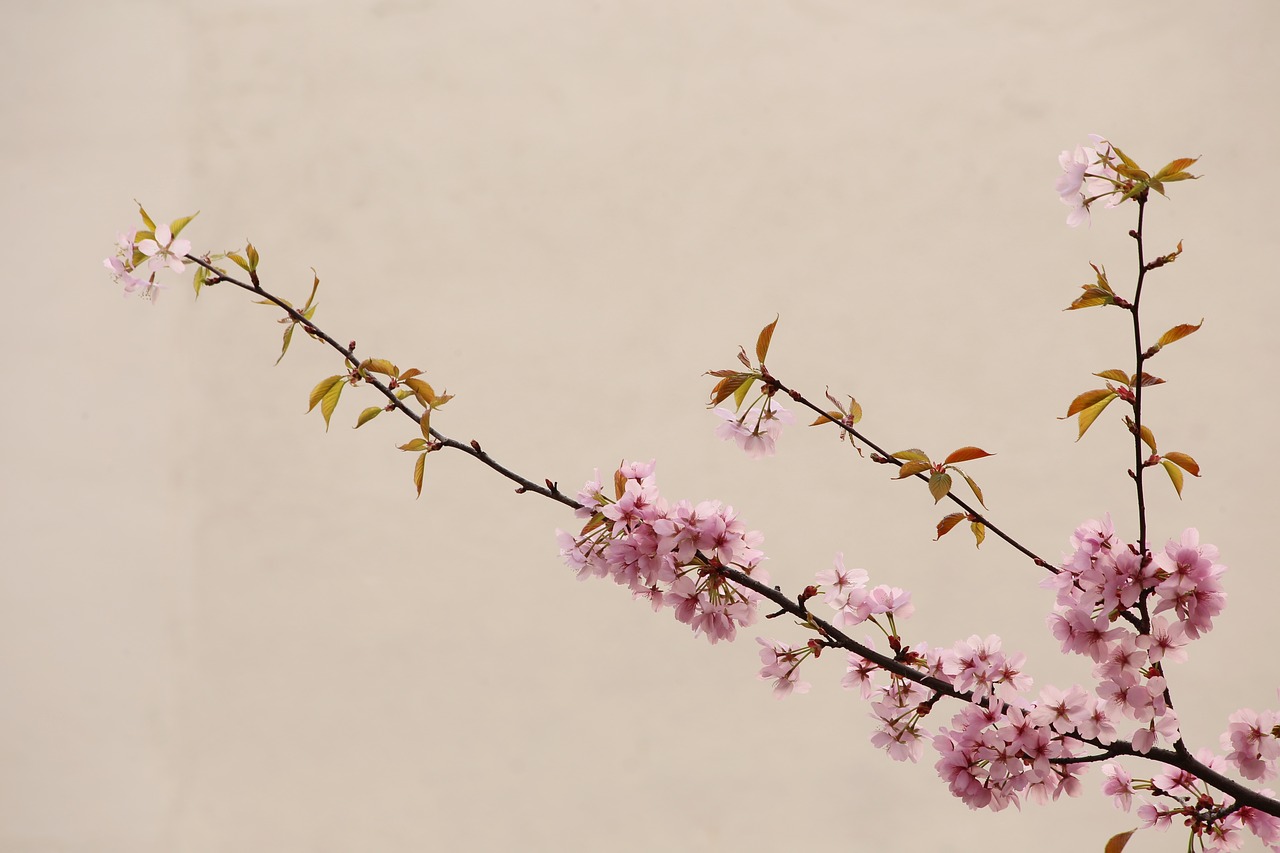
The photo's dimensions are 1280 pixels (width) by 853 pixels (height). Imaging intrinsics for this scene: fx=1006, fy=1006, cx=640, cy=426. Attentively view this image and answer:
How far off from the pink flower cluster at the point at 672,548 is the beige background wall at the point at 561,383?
117 cm

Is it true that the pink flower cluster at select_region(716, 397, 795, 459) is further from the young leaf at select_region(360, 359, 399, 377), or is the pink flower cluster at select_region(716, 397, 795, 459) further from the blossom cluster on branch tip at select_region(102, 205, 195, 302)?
the blossom cluster on branch tip at select_region(102, 205, 195, 302)

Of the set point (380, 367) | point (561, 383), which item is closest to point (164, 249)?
point (380, 367)

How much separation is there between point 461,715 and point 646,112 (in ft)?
3.83

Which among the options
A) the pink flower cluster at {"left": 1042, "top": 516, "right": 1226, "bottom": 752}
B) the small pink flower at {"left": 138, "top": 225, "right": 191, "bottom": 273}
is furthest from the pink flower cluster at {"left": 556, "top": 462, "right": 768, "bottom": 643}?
the small pink flower at {"left": 138, "top": 225, "right": 191, "bottom": 273}

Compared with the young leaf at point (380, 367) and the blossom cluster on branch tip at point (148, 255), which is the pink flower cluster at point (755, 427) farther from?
the blossom cluster on branch tip at point (148, 255)

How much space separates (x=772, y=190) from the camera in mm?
1850

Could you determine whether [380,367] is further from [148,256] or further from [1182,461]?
[1182,461]

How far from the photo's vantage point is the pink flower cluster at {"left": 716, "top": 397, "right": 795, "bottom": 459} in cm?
69

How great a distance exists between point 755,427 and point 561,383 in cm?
121

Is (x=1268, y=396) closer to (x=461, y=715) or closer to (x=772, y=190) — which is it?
(x=772, y=190)

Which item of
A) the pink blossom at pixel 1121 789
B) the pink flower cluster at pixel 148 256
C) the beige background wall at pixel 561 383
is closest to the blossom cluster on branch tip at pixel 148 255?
the pink flower cluster at pixel 148 256

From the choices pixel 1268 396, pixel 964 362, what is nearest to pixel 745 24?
pixel 964 362

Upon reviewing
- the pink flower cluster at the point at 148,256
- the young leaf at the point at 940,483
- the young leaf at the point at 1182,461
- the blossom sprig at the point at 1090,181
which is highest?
the pink flower cluster at the point at 148,256

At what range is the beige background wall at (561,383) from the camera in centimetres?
176
